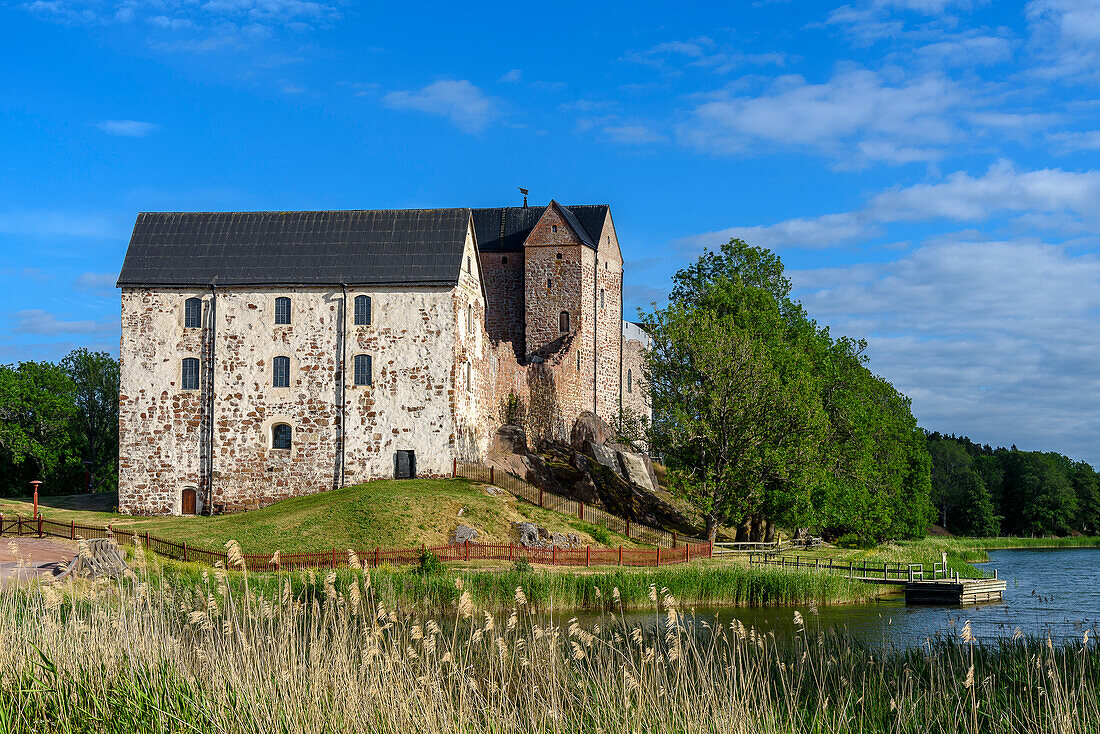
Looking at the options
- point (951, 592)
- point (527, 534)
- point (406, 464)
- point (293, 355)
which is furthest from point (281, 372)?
point (951, 592)

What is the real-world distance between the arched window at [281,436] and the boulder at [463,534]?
11.9 m

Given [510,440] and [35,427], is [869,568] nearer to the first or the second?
[510,440]

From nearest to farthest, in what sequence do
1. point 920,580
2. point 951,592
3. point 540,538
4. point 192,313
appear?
point 951,592 → point 920,580 → point 540,538 → point 192,313

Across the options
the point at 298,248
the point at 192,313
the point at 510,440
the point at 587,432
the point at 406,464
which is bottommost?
the point at 406,464

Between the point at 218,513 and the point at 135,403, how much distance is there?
22.2 feet

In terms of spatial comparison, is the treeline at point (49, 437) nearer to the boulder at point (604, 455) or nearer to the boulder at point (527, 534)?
the boulder at point (604, 455)

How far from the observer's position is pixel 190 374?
43844 mm

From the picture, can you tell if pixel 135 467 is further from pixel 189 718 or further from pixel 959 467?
pixel 959 467

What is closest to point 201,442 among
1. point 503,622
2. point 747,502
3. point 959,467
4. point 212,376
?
point 212,376

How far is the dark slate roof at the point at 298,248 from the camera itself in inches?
1719

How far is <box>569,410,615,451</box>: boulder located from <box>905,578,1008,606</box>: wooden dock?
23.0 m

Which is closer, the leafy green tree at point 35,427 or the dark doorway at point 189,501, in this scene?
the dark doorway at point 189,501

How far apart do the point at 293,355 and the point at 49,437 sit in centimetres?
2914

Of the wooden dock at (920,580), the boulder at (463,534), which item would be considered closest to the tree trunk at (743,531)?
the wooden dock at (920,580)
